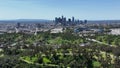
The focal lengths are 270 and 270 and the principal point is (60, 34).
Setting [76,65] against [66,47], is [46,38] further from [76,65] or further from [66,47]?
[76,65]

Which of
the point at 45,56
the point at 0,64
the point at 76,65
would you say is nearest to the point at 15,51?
the point at 45,56

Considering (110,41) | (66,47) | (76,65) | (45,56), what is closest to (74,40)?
(110,41)

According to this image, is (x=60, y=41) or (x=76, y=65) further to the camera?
(x=60, y=41)

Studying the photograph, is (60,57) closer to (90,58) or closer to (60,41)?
(90,58)

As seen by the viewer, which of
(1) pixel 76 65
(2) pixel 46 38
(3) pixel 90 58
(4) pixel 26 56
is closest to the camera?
(1) pixel 76 65

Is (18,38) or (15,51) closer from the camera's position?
(15,51)

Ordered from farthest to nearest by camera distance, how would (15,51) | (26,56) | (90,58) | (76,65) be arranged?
(15,51), (26,56), (90,58), (76,65)

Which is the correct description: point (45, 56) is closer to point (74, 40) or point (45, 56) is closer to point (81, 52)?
point (81, 52)

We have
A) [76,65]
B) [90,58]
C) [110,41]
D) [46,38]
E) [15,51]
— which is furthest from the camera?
[46,38]
